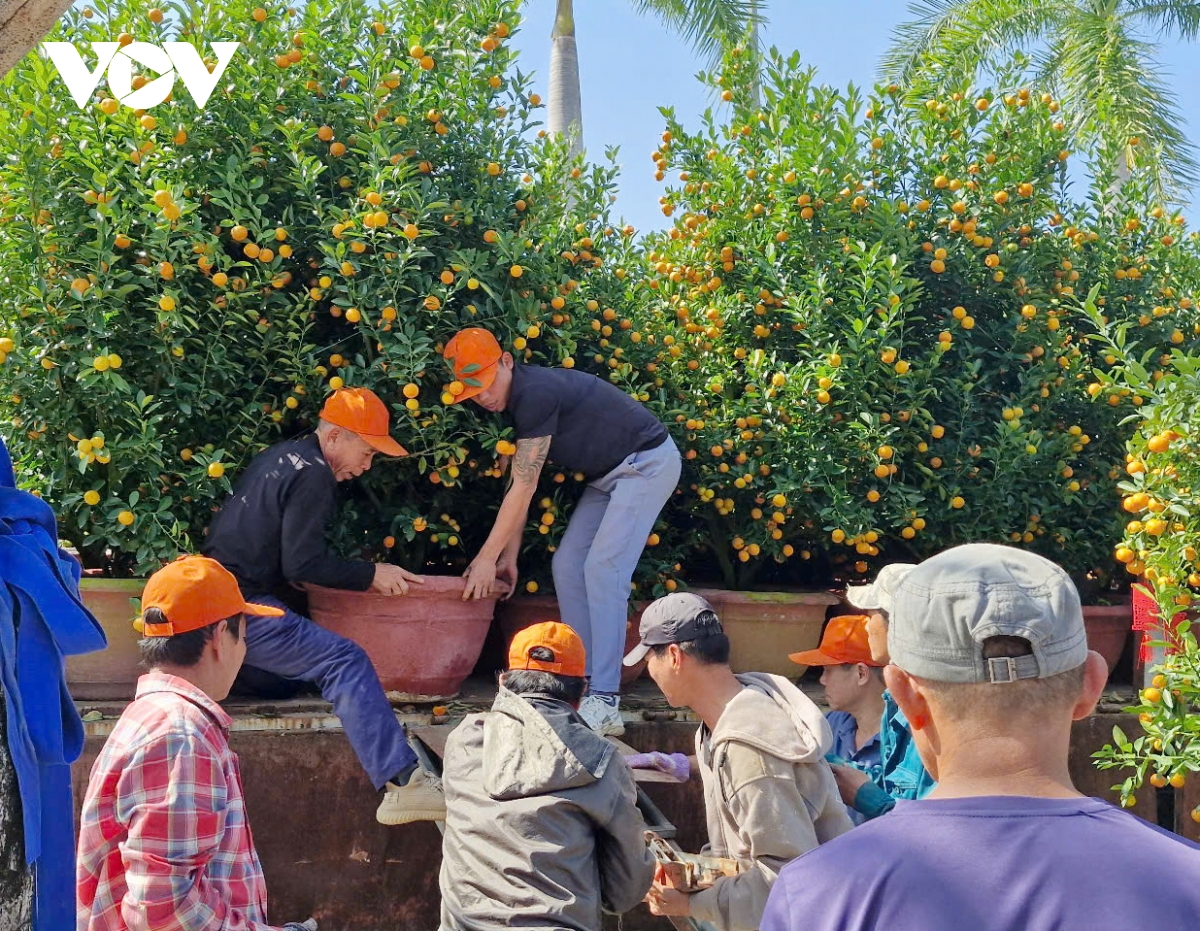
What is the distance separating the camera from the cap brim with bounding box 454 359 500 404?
16.0ft

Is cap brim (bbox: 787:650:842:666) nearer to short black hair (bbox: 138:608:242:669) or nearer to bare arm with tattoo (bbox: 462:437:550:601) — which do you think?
bare arm with tattoo (bbox: 462:437:550:601)

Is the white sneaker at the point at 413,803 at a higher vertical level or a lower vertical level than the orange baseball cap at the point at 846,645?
lower

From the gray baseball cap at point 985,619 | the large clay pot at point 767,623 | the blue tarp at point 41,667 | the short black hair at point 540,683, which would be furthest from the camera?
the large clay pot at point 767,623

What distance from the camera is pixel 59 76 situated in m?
4.81

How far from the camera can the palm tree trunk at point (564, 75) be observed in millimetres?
14594

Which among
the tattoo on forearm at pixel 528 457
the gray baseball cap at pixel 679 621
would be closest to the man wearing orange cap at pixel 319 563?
the tattoo on forearm at pixel 528 457

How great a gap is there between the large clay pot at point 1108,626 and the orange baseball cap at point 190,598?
435 centimetres

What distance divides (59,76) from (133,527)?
6.10 ft

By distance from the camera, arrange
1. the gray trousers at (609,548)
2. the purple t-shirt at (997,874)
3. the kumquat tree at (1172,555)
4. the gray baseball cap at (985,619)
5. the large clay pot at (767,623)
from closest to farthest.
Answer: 1. the purple t-shirt at (997,874)
2. the gray baseball cap at (985,619)
3. the kumquat tree at (1172,555)
4. the gray trousers at (609,548)
5. the large clay pot at (767,623)

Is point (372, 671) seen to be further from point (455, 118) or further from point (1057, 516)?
point (1057, 516)

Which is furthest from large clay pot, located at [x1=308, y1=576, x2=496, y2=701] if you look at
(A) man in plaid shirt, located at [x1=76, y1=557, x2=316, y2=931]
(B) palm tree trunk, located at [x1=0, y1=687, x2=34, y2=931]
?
(B) palm tree trunk, located at [x1=0, y1=687, x2=34, y2=931]

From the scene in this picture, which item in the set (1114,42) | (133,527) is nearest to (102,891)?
(133,527)

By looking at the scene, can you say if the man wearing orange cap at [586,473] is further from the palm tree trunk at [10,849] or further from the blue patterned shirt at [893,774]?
the palm tree trunk at [10,849]

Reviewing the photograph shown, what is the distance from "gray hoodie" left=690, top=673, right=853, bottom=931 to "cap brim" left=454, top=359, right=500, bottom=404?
215 centimetres
